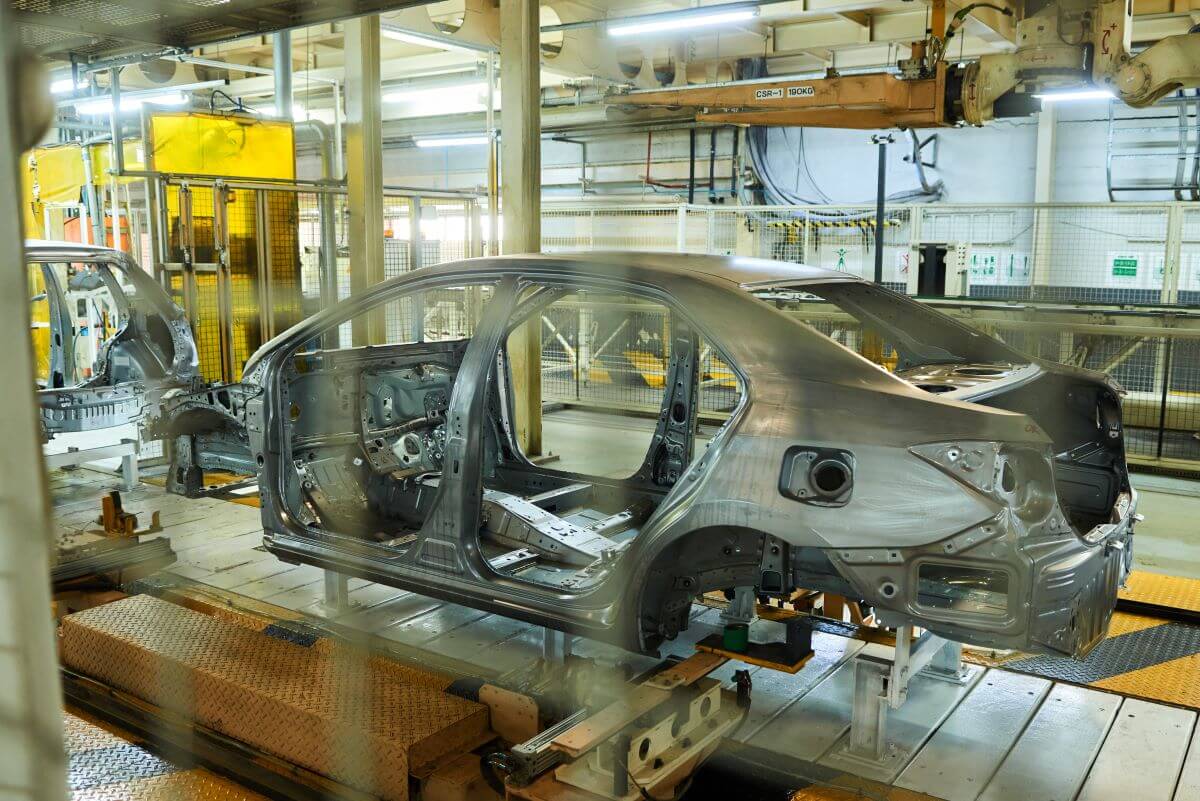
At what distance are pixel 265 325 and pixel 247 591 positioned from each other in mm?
3834

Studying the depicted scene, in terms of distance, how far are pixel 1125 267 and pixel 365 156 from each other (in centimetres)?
730

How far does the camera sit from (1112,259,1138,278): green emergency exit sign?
9.55 meters

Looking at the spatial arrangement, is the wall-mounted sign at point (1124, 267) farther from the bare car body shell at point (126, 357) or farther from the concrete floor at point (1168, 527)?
the bare car body shell at point (126, 357)

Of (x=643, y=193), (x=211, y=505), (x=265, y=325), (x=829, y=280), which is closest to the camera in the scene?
(x=829, y=280)

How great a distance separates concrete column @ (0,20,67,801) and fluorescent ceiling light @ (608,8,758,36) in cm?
741

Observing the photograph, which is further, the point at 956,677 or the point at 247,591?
the point at 247,591

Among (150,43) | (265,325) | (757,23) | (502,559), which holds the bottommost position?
(502,559)

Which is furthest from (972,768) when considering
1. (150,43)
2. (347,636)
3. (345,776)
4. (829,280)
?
(150,43)

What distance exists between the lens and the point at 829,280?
323 cm

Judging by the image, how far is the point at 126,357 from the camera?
601 centimetres

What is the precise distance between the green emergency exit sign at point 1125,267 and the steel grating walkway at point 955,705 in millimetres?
6314

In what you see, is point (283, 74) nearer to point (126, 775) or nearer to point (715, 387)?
point (715, 387)

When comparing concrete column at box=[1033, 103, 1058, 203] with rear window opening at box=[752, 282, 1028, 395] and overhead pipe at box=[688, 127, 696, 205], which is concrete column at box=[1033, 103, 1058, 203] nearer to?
overhead pipe at box=[688, 127, 696, 205]

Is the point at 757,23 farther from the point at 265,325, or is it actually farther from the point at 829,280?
the point at 829,280
